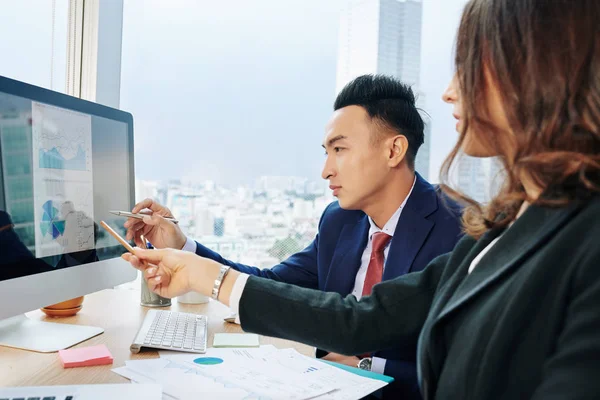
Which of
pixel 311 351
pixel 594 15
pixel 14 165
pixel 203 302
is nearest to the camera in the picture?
pixel 594 15

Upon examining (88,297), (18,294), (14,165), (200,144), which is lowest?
(88,297)

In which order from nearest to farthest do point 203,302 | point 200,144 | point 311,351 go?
1. point 311,351
2. point 203,302
3. point 200,144

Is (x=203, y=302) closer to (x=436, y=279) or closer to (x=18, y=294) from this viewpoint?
(x=18, y=294)

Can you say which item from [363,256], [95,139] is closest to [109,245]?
[95,139]

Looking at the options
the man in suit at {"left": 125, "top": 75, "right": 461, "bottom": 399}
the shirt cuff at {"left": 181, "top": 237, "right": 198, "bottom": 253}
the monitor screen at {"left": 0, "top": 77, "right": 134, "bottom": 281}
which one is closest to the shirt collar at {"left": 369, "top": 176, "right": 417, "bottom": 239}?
the man in suit at {"left": 125, "top": 75, "right": 461, "bottom": 399}

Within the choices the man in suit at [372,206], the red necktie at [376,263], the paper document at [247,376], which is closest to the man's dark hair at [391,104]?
the man in suit at [372,206]

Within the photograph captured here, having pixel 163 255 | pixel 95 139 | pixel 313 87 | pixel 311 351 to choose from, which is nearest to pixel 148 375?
pixel 163 255

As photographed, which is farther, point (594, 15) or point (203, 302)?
point (203, 302)

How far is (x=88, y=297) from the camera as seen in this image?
1774 millimetres

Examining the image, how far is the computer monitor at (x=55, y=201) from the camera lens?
1.02m

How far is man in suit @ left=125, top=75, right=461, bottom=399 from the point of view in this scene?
5.30 feet

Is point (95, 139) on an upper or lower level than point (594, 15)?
lower

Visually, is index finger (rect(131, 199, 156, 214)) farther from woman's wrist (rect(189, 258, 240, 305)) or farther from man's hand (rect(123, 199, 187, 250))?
woman's wrist (rect(189, 258, 240, 305))

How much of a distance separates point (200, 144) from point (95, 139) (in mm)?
1095
